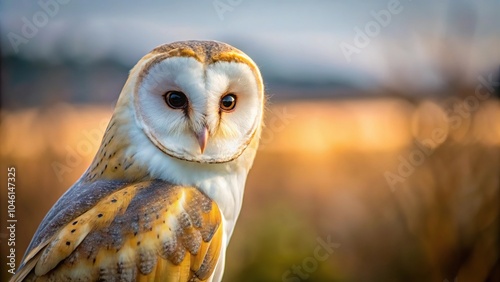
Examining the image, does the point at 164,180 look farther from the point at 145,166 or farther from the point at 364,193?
the point at 364,193

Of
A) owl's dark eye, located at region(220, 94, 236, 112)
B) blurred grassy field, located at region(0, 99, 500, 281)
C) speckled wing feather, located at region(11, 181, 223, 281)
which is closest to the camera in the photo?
speckled wing feather, located at region(11, 181, 223, 281)

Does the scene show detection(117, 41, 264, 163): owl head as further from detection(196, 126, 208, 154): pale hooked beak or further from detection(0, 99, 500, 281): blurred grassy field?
detection(0, 99, 500, 281): blurred grassy field

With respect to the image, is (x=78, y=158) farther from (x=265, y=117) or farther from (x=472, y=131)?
(x=472, y=131)

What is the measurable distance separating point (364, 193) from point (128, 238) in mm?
2007

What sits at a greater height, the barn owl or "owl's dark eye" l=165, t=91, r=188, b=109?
"owl's dark eye" l=165, t=91, r=188, b=109

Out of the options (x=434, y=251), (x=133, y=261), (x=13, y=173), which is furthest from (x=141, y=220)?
(x=434, y=251)

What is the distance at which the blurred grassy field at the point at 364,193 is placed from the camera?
2.68 meters

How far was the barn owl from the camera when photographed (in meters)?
1.12

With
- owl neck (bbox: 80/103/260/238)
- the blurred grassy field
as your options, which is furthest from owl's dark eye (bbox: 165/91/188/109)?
the blurred grassy field

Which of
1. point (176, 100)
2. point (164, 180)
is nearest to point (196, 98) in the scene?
point (176, 100)

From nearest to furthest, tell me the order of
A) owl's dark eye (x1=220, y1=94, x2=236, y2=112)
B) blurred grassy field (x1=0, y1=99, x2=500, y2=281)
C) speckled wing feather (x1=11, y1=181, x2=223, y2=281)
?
speckled wing feather (x1=11, y1=181, x2=223, y2=281) → owl's dark eye (x1=220, y1=94, x2=236, y2=112) → blurred grassy field (x1=0, y1=99, x2=500, y2=281)

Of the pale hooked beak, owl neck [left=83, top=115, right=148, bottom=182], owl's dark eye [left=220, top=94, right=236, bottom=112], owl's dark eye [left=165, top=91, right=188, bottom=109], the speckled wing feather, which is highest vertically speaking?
owl's dark eye [left=220, top=94, right=236, bottom=112]

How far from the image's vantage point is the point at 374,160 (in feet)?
9.52

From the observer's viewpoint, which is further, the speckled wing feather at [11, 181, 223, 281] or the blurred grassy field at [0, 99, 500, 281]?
the blurred grassy field at [0, 99, 500, 281]
